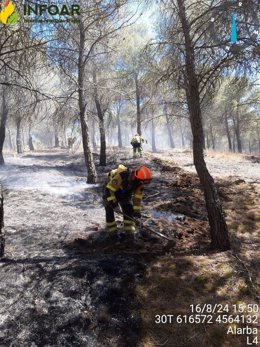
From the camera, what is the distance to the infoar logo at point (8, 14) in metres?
4.25

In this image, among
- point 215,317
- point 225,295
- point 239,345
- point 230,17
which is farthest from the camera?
point 230,17

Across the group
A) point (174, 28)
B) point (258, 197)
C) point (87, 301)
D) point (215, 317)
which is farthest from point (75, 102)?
point (215, 317)

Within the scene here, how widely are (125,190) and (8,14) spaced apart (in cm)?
344

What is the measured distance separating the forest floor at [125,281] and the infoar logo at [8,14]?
146 inches

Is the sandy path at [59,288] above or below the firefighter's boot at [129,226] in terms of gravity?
below

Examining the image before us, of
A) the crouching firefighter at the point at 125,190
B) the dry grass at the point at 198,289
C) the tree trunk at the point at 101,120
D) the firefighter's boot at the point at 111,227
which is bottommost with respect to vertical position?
the dry grass at the point at 198,289

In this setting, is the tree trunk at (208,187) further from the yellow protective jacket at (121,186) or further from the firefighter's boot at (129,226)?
the firefighter's boot at (129,226)

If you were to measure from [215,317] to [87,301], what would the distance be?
1.59 metres

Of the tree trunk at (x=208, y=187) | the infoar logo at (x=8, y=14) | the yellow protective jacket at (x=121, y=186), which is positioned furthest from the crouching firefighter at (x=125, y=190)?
the infoar logo at (x=8, y=14)

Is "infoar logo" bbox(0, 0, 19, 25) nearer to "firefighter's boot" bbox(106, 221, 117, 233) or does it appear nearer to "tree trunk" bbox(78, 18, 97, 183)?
"firefighter's boot" bbox(106, 221, 117, 233)

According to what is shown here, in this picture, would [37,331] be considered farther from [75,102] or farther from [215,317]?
[75,102]

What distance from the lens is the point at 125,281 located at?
153 inches

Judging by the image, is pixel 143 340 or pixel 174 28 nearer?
pixel 143 340

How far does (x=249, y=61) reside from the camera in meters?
5.41
